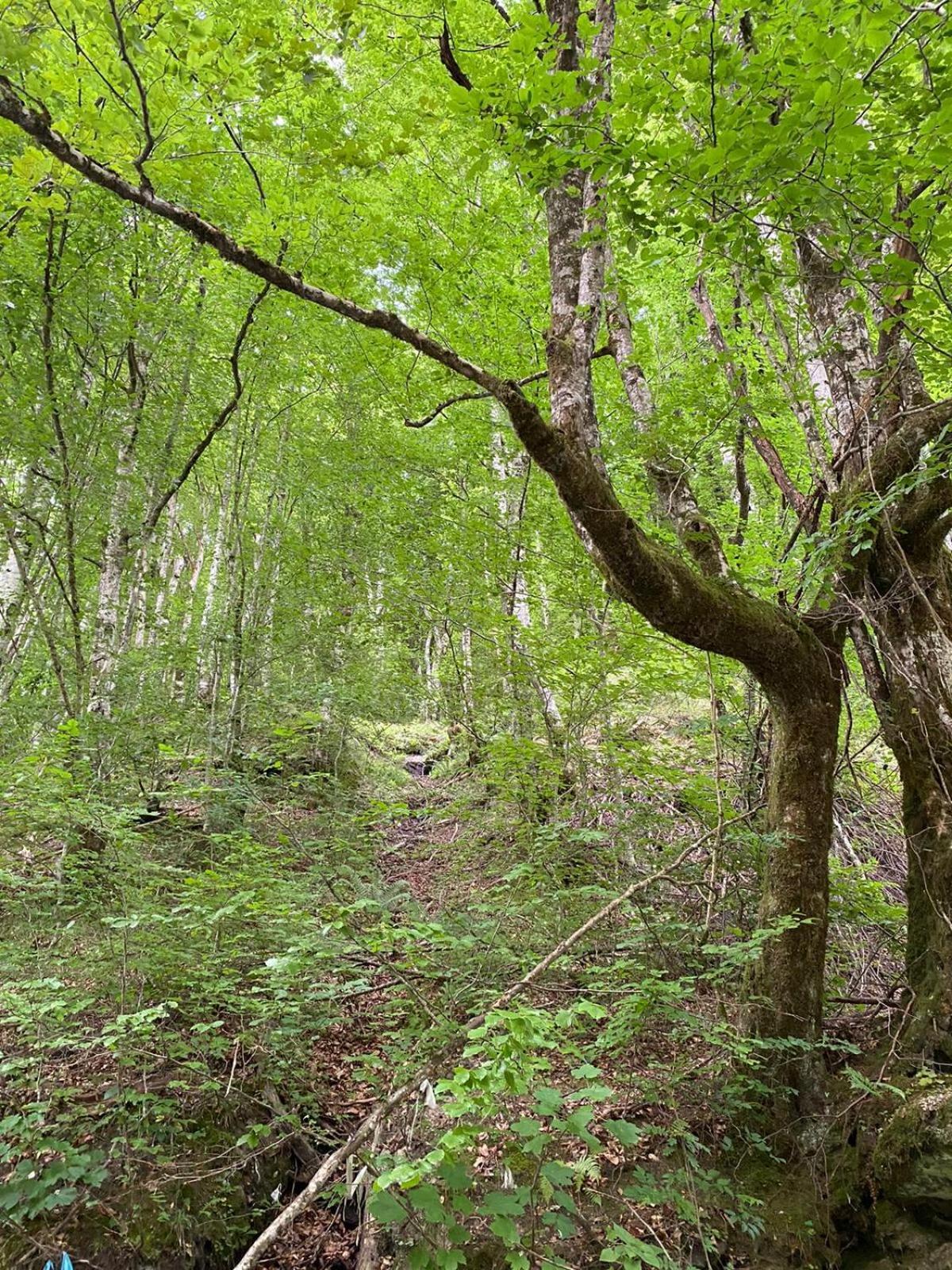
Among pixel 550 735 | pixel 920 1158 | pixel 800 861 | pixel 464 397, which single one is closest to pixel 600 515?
pixel 464 397

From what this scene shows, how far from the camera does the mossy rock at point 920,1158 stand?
103 inches

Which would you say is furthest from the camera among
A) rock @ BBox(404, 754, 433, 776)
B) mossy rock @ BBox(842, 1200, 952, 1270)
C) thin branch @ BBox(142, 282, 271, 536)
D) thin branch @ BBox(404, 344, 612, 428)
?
rock @ BBox(404, 754, 433, 776)

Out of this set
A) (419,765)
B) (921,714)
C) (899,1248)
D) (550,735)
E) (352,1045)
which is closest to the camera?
(899,1248)

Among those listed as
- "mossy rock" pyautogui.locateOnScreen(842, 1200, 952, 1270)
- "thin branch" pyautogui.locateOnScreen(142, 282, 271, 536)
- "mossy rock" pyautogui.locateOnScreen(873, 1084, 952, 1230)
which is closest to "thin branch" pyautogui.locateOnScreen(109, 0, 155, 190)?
"thin branch" pyautogui.locateOnScreen(142, 282, 271, 536)

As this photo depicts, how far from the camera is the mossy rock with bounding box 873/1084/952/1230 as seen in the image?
8.55ft

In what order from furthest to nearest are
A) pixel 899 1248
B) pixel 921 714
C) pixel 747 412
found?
pixel 747 412 < pixel 921 714 < pixel 899 1248

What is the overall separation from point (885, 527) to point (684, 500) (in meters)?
1.15

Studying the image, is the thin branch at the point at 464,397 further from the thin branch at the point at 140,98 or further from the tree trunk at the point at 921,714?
the tree trunk at the point at 921,714

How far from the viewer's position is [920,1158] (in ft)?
8.79

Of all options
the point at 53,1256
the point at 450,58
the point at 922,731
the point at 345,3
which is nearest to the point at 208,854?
the point at 53,1256

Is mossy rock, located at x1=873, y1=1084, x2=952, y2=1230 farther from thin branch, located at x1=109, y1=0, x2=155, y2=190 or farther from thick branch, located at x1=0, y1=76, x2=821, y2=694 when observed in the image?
thin branch, located at x1=109, y1=0, x2=155, y2=190

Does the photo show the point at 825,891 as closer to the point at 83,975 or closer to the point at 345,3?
the point at 83,975

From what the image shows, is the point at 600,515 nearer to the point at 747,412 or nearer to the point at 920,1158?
the point at 747,412

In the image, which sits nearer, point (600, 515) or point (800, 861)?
point (600, 515)
